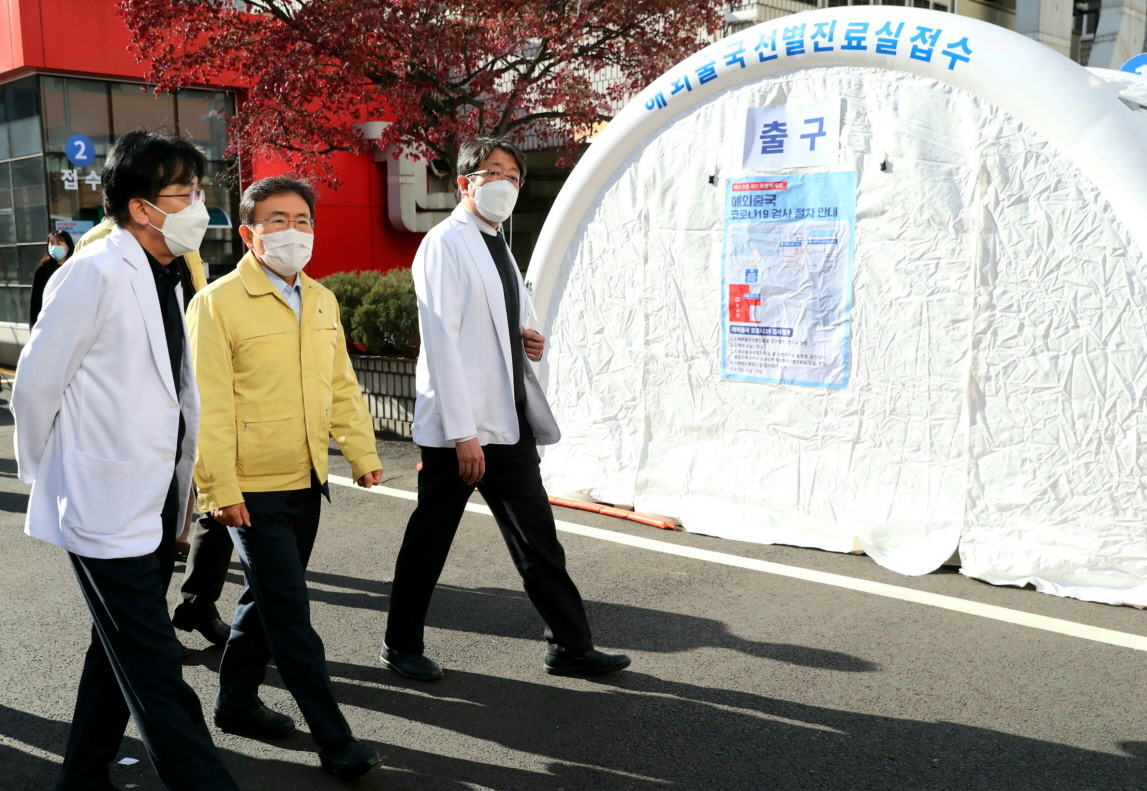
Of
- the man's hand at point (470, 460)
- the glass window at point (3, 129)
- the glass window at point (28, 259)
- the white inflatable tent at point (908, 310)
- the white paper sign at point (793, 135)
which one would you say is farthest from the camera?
the glass window at point (3, 129)

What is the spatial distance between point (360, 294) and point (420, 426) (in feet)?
20.7

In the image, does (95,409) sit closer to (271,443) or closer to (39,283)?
(271,443)

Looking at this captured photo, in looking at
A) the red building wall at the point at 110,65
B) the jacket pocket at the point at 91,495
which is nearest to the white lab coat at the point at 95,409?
the jacket pocket at the point at 91,495

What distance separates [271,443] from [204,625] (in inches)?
60.0

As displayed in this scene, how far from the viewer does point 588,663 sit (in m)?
4.05

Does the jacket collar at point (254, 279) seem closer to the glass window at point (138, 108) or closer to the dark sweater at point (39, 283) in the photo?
the dark sweater at point (39, 283)

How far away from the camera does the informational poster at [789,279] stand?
572 centimetres

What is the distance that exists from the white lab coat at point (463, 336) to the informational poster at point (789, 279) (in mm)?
2430

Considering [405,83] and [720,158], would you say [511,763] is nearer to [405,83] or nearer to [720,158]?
[720,158]

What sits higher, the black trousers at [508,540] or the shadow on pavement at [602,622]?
the black trousers at [508,540]

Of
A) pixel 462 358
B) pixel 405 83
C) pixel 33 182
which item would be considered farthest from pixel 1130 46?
pixel 33 182

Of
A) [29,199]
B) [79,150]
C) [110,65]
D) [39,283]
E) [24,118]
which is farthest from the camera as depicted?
[29,199]

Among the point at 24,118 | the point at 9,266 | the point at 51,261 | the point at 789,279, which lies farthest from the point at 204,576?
the point at 9,266

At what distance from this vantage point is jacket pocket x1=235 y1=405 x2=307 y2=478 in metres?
3.31
